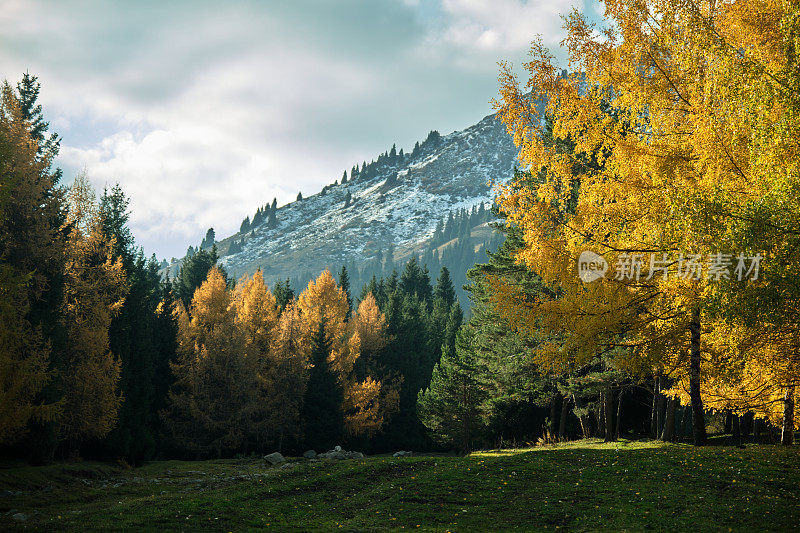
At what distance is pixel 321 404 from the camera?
36312mm

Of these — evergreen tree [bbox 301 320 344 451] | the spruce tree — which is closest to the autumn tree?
evergreen tree [bbox 301 320 344 451]

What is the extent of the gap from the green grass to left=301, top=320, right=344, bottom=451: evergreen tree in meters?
19.4

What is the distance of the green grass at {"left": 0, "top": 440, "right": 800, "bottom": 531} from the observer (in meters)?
9.39

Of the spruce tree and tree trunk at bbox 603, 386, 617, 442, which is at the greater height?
the spruce tree

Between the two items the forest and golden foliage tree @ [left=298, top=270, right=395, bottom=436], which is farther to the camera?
golden foliage tree @ [left=298, top=270, right=395, bottom=436]

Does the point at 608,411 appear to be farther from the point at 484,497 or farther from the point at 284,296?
the point at 284,296

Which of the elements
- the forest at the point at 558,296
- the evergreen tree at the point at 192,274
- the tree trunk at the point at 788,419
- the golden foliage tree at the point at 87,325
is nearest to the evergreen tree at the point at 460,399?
the forest at the point at 558,296

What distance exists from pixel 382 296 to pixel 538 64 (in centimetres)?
6690

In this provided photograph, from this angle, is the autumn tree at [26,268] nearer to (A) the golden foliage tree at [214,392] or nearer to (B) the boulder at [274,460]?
(B) the boulder at [274,460]

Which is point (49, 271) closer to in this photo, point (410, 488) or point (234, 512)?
point (234, 512)

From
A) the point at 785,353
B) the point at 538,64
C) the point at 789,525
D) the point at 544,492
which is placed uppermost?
the point at 538,64

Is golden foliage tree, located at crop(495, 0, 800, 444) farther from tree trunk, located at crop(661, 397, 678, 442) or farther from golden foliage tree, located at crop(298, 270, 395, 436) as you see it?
golden foliage tree, located at crop(298, 270, 395, 436)

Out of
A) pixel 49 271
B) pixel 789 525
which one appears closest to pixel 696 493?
pixel 789 525

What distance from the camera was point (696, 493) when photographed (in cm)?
1019
